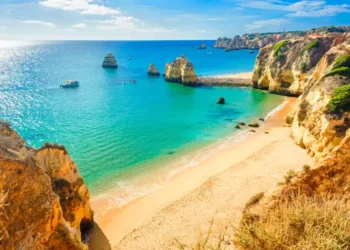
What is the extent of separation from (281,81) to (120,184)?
160ft

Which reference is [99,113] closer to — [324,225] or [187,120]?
[187,120]

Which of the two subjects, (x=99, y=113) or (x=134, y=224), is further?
(x=99, y=113)

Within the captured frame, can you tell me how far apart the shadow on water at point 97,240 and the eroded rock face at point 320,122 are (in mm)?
19103

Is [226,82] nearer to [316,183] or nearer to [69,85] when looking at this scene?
[69,85]

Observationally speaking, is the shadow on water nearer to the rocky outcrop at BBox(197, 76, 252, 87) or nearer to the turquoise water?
the turquoise water

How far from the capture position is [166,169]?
29.5 metres

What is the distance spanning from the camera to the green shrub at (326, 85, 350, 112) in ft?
86.0

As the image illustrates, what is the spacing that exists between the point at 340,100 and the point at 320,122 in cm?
272

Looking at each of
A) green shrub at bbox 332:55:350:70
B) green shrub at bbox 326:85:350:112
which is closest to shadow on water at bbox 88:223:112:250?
green shrub at bbox 326:85:350:112

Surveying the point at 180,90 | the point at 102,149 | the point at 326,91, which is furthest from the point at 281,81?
the point at 102,149

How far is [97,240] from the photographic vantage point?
18.6 meters

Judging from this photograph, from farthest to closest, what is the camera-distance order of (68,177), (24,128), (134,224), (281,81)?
1. (281,81)
2. (24,128)
3. (134,224)
4. (68,177)

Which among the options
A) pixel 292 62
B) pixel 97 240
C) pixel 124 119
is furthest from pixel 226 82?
pixel 97 240

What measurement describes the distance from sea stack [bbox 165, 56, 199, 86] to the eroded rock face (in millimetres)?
43000
